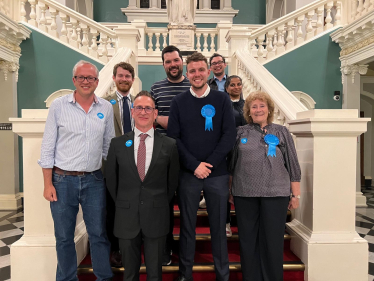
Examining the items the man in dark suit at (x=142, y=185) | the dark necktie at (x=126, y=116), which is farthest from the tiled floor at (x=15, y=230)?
the dark necktie at (x=126, y=116)

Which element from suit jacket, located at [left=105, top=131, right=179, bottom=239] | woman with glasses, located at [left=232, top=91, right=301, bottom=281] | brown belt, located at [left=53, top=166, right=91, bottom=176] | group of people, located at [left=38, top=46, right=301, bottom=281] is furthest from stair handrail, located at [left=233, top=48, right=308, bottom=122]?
brown belt, located at [left=53, top=166, right=91, bottom=176]

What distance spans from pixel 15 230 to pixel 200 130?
4278 mm

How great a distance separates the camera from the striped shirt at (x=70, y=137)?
6.88 feet

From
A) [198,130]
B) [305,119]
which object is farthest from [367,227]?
[198,130]

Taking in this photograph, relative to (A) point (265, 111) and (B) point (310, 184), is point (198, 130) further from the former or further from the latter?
(B) point (310, 184)

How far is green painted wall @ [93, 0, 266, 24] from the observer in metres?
11.7

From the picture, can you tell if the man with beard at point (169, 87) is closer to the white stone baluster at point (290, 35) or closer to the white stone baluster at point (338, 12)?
the white stone baluster at point (290, 35)

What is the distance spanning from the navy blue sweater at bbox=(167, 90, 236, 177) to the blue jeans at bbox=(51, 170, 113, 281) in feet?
2.26

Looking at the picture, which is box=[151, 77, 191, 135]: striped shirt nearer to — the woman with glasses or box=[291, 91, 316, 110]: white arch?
the woman with glasses

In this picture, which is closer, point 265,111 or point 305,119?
point 265,111

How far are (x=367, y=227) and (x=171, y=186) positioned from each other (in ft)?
14.9

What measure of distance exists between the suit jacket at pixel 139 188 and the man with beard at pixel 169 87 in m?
0.55

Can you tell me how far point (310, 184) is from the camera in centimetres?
259

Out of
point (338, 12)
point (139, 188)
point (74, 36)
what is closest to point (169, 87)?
point (139, 188)
